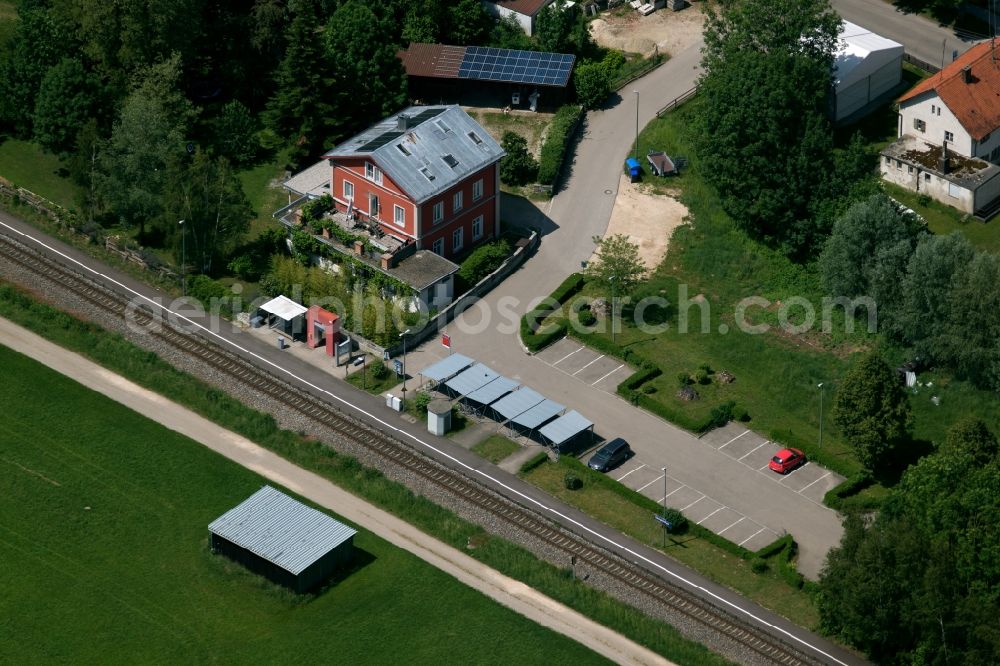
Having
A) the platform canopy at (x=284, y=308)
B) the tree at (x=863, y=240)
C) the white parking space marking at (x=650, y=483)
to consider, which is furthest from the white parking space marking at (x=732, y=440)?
the platform canopy at (x=284, y=308)

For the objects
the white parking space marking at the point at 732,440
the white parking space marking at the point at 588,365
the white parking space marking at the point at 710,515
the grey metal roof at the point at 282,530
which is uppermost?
the white parking space marking at the point at 588,365

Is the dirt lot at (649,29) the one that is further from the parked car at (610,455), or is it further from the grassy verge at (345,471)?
the grassy verge at (345,471)

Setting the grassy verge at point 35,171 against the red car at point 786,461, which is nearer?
the red car at point 786,461

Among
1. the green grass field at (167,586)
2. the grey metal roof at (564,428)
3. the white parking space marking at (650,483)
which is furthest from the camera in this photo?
the grey metal roof at (564,428)

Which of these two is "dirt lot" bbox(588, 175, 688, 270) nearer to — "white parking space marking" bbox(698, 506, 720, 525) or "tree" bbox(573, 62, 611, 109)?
"tree" bbox(573, 62, 611, 109)

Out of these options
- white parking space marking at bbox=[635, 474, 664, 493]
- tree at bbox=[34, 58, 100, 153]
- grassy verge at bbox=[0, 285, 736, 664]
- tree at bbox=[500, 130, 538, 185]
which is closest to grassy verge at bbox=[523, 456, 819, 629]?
white parking space marking at bbox=[635, 474, 664, 493]

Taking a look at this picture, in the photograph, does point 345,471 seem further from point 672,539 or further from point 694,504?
point 694,504
